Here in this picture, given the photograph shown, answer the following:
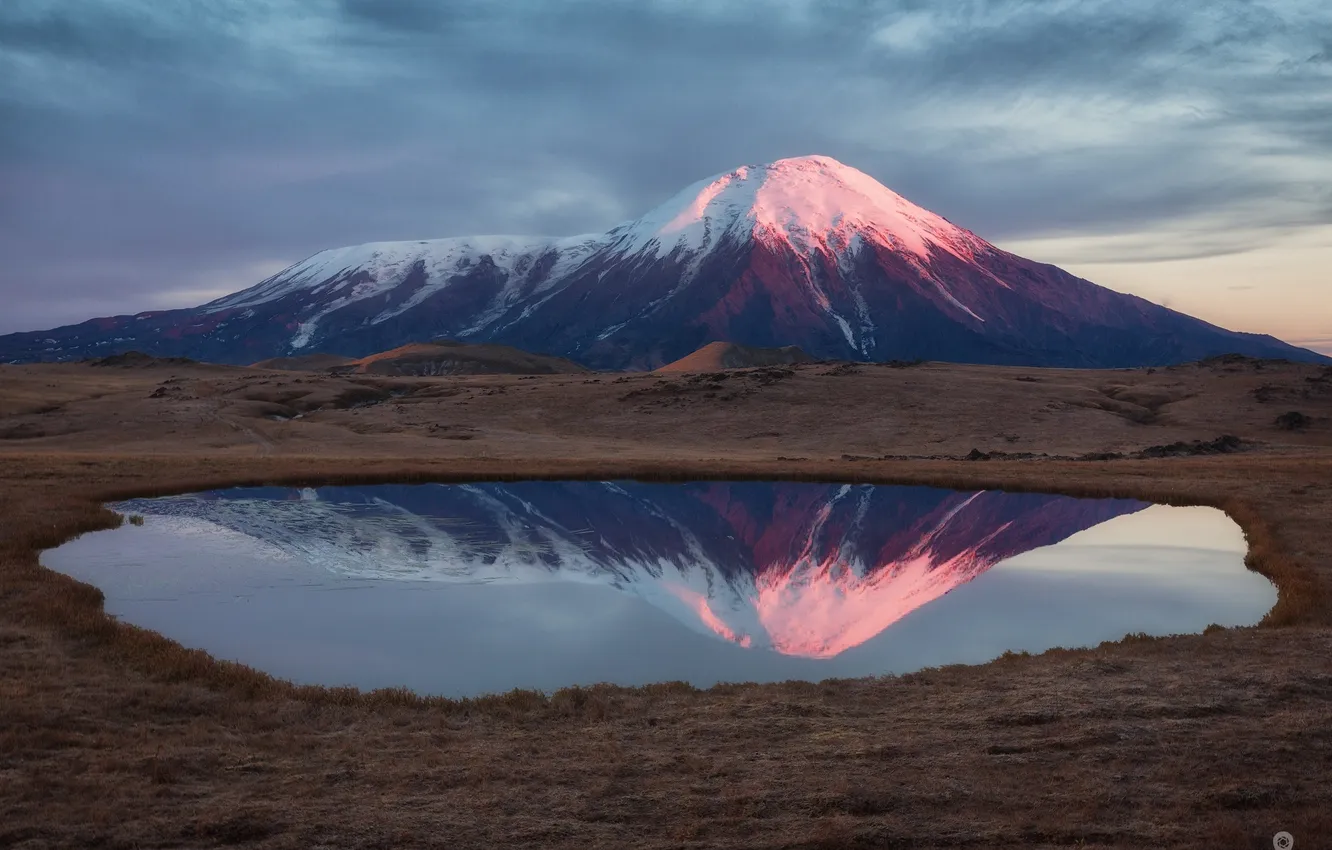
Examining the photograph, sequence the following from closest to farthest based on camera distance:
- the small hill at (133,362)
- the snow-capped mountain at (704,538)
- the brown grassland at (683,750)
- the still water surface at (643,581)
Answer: the brown grassland at (683,750), the still water surface at (643,581), the snow-capped mountain at (704,538), the small hill at (133,362)

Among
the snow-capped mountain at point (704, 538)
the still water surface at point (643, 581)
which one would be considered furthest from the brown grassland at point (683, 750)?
the snow-capped mountain at point (704, 538)

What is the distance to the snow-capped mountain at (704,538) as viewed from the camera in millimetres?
25609

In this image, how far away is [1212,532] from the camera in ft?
111

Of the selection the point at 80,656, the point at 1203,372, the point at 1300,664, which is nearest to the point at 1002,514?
the point at 1300,664

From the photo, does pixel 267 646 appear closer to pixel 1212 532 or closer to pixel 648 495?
pixel 648 495

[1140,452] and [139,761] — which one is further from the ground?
[1140,452]

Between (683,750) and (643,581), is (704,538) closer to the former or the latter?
(643,581)

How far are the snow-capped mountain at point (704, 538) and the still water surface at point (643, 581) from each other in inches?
5.7

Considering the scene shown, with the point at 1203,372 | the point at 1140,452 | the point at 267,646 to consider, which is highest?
the point at 1203,372

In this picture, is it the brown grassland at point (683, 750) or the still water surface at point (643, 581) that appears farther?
the still water surface at point (643, 581)

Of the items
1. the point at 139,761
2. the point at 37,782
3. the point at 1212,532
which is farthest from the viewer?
the point at 1212,532

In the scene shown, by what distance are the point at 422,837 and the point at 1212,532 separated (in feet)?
105

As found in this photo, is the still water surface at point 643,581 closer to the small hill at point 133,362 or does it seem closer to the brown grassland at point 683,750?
the brown grassland at point 683,750

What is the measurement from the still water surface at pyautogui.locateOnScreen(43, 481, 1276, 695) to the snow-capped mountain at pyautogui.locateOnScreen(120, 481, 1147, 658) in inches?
5.7
